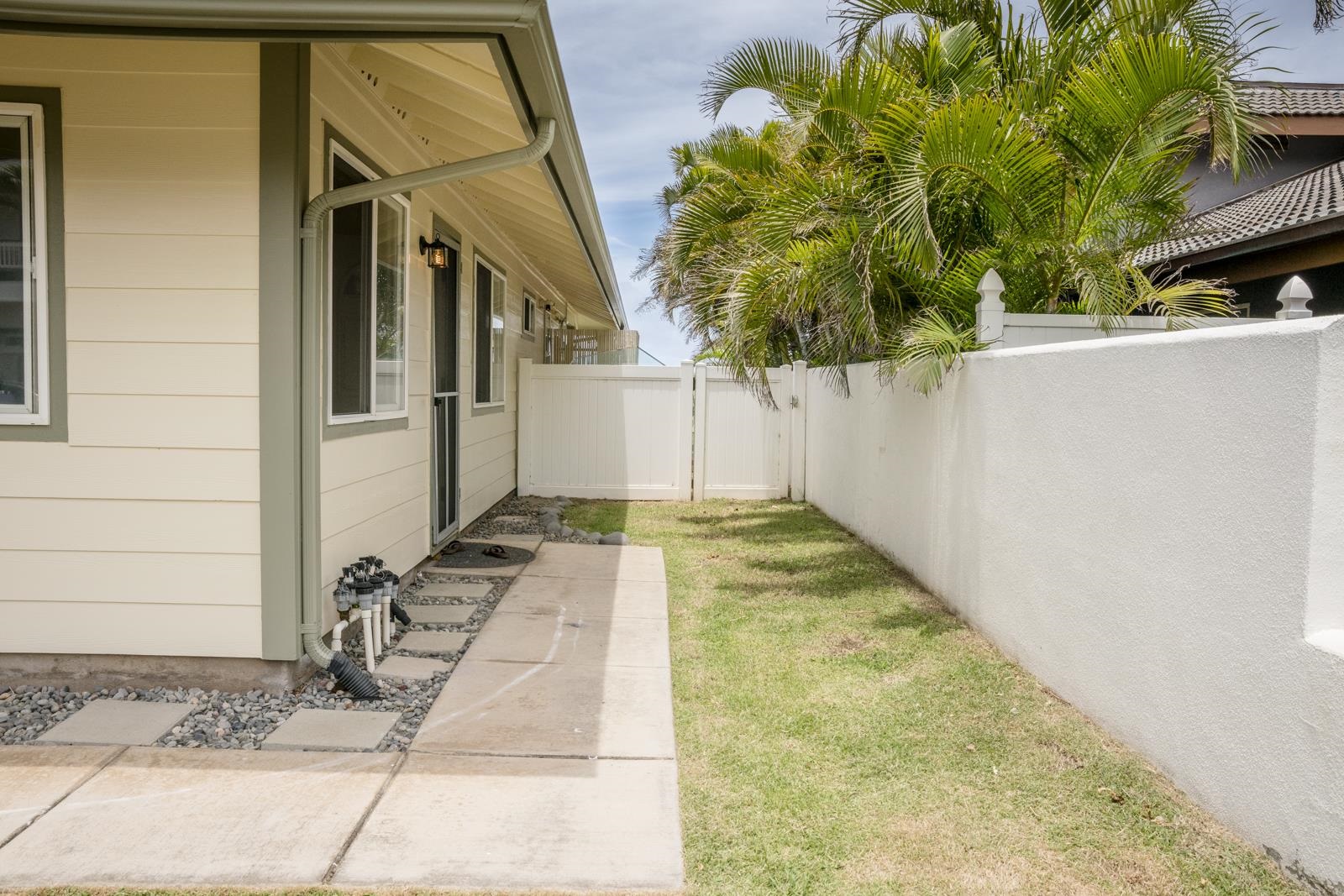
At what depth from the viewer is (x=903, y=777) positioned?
3.27m

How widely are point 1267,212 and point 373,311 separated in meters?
10.1

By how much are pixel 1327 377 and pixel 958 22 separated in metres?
5.35

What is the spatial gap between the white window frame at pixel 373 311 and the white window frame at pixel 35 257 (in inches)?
41.7

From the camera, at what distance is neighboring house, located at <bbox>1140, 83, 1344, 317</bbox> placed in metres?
8.68

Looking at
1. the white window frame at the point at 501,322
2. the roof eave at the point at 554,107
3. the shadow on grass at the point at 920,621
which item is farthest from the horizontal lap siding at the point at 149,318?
the white window frame at the point at 501,322

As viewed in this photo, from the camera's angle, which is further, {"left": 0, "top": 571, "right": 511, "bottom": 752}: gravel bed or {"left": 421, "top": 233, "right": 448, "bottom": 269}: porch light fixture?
{"left": 421, "top": 233, "right": 448, "bottom": 269}: porch light fixture

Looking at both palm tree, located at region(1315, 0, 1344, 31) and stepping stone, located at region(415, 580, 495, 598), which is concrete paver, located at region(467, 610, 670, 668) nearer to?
stepping stone, located at region(415, 580, 495, 598)

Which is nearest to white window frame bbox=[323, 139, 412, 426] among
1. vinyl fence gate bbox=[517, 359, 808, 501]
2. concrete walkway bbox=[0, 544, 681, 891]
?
concrete walkway bbox=[0, 544, 681, 891]

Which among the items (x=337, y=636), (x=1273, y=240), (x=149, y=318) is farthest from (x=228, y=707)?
(x=1273, y=240)

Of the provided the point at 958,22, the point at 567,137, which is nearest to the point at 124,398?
the point at 567,137

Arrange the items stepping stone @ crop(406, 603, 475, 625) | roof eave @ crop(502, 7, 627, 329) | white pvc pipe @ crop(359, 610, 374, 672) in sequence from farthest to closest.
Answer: stepping stone @ crop(406, 603, 475, 625)
white pvc pipe @ crop(359, 610, 374, 672)
roof eave @ crop(502, 7, 627, 329)

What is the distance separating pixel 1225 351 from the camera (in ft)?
9.06

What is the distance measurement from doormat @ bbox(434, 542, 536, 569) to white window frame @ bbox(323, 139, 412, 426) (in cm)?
135

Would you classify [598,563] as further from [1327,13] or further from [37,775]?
[1327,13]
